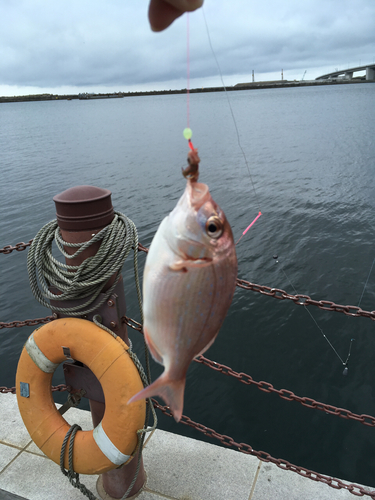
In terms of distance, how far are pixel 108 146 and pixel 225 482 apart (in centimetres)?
3228

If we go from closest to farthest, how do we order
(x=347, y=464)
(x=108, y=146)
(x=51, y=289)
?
1. (x=51, y=289)
2. (x=347, y=464)
3. (x=108, y=146)

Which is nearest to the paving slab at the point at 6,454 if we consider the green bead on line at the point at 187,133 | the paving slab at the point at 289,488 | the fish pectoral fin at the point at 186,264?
the paving slab at the point at 289,488

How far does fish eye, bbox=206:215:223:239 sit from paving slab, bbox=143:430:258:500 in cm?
272

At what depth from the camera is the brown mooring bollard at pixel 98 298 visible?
2428mm

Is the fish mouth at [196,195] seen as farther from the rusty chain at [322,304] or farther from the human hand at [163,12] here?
the rusty chain at [322,304]

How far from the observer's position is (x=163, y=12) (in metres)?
1.23

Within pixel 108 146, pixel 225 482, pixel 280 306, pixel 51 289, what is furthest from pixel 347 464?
pixel 108 146

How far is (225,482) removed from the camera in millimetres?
3102

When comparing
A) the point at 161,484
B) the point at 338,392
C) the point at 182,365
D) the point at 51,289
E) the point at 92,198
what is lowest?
the point at 338,392

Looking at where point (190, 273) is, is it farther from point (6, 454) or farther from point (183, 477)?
point (6, 454)

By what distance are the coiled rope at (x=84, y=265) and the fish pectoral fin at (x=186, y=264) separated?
1232 millimetres

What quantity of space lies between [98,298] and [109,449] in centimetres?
110

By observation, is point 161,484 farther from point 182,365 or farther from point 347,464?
point 347,464

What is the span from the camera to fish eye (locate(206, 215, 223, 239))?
1313 millimetres
